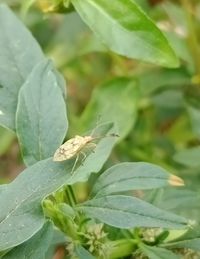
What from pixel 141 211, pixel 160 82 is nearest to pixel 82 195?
pixel 160 82

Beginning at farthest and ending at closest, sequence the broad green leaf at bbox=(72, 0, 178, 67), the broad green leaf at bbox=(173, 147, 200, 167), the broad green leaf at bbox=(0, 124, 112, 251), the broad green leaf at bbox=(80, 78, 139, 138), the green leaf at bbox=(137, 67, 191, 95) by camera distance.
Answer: the green leaf at bbox=(137, 67, 191, 95) < the broad green leaf at bbox=(80, 78, 139, 138) < the broad green leaf at bbox=(173, 147, 200, 167) < the broad green leaf at bbox=(72, 0, 178, 67) < the broad green leaf at bbox=(0, 124, 112, 251)

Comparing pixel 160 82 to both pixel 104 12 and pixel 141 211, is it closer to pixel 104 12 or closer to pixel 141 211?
pixel 104 12

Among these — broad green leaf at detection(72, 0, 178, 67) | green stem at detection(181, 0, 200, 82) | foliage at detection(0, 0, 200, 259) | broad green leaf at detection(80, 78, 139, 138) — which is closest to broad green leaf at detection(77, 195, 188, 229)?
foliage at detection(0, 0, 200, 259)

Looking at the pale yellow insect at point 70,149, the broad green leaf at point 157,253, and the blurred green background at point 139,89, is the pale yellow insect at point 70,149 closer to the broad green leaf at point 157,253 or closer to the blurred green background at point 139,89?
the broad green leaf at point 157,253

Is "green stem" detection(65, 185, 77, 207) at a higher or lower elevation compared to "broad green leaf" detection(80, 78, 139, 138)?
higher

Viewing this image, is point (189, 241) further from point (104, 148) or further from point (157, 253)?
point (104, 148)

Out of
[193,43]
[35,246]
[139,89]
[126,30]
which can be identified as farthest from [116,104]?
[35,246]

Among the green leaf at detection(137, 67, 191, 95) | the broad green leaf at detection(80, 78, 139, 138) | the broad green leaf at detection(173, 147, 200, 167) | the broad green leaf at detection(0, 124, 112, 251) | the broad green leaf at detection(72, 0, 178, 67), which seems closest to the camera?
the broad green leaf at detection(0, 124, 112, 251)

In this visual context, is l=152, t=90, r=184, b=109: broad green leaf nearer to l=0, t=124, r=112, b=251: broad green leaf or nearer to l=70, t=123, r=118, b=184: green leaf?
l=70, t=123, r=118, b=184: green leaf
